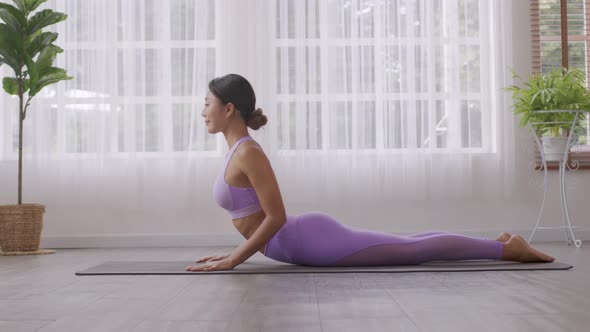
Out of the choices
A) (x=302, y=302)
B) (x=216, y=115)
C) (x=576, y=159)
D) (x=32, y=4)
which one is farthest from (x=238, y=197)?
(x=576, y=159)

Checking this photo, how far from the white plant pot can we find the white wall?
0.43 metres

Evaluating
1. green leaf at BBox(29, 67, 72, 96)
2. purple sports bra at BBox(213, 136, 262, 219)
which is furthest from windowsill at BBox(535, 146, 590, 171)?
green leaf at BBox(29, 67, 72, 96)

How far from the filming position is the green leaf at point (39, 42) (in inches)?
194

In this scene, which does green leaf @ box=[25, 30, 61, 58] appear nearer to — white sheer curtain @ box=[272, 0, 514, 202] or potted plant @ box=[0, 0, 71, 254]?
potted plant @ box=[0, 0, 71, 254]

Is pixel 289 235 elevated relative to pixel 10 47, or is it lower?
lower

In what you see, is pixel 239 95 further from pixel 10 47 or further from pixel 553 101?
pixel 553 101

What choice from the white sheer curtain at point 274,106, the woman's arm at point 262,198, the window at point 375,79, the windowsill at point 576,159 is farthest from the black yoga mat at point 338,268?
the windowsill at point 576,159

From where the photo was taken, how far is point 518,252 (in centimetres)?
318

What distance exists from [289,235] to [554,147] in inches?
100

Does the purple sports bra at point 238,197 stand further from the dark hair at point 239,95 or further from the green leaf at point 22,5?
the green leaf at point 22,5

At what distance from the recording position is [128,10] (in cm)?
535

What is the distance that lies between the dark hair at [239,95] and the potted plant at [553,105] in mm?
2347

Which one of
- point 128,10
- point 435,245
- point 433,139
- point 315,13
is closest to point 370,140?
point 433,139

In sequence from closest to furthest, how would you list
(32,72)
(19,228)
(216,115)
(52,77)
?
1. (216,115)
2. (19,228)
3. (32,72)
4. (52,77)
